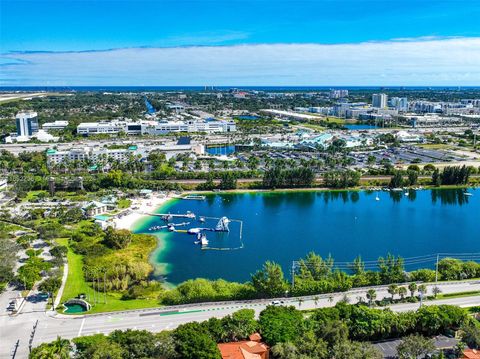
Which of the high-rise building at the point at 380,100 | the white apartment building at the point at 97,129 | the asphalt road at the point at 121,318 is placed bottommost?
the asphalt road at the point at 121,318

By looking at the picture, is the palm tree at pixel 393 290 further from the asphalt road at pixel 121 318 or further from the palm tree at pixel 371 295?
the palm tree at pixel 371 295

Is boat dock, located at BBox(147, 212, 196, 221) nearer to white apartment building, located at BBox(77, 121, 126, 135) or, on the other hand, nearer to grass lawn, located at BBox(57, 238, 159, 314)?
grass lawn, located at BBox(57, 238, 159, 314)

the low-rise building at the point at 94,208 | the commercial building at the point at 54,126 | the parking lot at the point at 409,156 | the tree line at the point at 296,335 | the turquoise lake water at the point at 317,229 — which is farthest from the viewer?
the commercial building at the point at 54,126

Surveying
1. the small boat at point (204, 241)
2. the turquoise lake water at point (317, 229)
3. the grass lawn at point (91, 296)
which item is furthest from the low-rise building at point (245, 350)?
the small boat at point (204, 241)

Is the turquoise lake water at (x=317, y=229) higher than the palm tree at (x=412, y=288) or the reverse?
the reverse

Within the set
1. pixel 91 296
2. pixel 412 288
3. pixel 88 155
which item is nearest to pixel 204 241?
pixel 91 296

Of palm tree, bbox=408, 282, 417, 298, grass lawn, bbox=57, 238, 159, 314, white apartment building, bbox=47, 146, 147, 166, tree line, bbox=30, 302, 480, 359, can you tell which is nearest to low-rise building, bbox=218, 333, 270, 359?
tree line, bbox=30, 302, 480, 359
